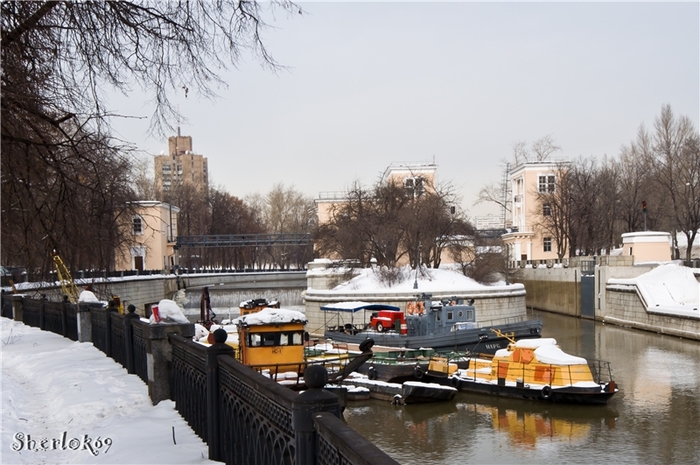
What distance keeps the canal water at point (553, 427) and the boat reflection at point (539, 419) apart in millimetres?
28

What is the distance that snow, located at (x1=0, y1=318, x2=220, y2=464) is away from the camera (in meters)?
7.84

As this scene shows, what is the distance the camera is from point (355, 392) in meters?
25.6

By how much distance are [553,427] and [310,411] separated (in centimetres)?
1892

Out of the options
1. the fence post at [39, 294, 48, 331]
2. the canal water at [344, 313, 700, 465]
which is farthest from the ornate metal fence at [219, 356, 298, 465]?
the fence post at [39, 294, 48, 331]

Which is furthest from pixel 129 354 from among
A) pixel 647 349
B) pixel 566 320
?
pixel 566 320

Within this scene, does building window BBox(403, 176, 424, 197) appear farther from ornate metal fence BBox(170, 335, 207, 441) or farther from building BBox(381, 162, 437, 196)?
ornate metal fence BBox(170, 335, 207, 441)

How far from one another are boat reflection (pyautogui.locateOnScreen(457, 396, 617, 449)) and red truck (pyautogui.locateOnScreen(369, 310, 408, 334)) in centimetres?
1014

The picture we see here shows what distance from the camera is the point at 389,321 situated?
119 feet

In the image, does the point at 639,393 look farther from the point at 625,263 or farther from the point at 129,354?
the point at 625,263

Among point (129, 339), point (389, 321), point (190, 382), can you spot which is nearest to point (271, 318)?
point (129, 339)

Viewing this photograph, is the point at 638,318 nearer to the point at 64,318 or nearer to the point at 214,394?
the point at 64,318

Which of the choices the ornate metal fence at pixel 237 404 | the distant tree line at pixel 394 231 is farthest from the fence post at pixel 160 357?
the distant tree line at pixel 394 231

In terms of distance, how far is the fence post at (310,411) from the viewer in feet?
14.2

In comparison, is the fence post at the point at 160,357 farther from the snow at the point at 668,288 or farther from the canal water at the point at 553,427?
the snow at the point at 668,288
